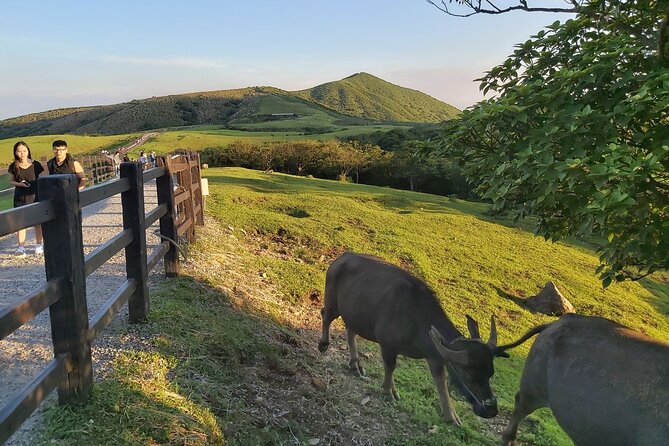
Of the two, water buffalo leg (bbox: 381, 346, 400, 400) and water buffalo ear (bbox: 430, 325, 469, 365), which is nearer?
water buffalo ear (bbox: 430, 325, 469, 365)

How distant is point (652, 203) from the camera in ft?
13.5

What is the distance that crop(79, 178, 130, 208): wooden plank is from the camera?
4.21 m

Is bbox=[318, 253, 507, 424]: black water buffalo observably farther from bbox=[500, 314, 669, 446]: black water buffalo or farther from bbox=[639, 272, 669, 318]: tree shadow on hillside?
bbox=[639, 272, 669, 318]: tree shadow on hillside

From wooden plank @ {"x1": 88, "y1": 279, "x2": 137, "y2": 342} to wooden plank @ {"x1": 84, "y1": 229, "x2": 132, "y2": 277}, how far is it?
40cm

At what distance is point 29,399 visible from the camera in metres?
3.16

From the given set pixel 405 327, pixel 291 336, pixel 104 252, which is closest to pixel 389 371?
pixel 405 327

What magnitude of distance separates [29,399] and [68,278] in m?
0.85

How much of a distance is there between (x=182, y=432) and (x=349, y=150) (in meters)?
43.4

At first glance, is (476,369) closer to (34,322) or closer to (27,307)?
(27,307)

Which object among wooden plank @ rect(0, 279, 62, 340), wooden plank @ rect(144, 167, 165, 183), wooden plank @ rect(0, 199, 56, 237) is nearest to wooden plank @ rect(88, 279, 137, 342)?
wooden plank @ rect(0, 279, 62, 340)

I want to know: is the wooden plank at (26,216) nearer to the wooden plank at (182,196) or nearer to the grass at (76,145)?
the wooden plank at (182,196)

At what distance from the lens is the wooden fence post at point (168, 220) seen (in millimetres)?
7633

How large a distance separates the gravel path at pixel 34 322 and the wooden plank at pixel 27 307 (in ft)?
0.79

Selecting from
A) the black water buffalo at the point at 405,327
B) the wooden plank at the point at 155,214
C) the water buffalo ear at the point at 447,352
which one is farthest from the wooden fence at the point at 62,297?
the water buffalo ear at the point at 447,352
